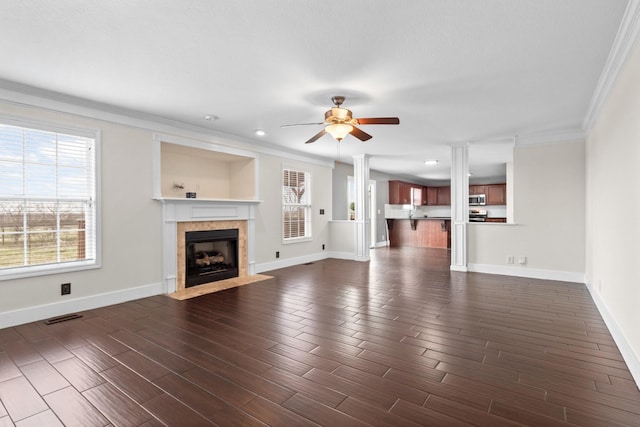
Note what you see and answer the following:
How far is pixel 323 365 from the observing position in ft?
7.88

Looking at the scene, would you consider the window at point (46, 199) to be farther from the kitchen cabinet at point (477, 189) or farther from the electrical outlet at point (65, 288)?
the kitchen cabinet at point (477, 189)

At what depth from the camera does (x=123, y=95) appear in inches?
141

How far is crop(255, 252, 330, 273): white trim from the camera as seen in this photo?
239 inches

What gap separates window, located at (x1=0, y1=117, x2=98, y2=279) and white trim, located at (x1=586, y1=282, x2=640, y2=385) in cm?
506

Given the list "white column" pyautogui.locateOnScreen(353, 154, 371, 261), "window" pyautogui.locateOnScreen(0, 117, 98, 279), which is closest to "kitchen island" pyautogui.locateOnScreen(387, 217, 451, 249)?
"white column" pyautogui.locateOnScreen(353, 154, 371, 261)

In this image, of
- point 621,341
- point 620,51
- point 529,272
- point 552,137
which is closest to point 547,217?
point 529,272

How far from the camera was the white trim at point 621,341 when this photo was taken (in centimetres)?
221

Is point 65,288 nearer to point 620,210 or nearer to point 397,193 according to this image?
point 620,210

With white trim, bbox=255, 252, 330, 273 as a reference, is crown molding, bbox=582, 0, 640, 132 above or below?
above

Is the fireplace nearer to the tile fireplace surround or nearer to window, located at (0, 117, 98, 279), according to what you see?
the tile fireplace surround

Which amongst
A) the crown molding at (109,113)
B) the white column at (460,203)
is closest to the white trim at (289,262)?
the crown molding at (109,113)

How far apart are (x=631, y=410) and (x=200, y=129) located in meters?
5.29

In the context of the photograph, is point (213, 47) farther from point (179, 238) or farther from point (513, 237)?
point (513, 237)

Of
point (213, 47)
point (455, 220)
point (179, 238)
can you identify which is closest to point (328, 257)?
point (455, 220)
